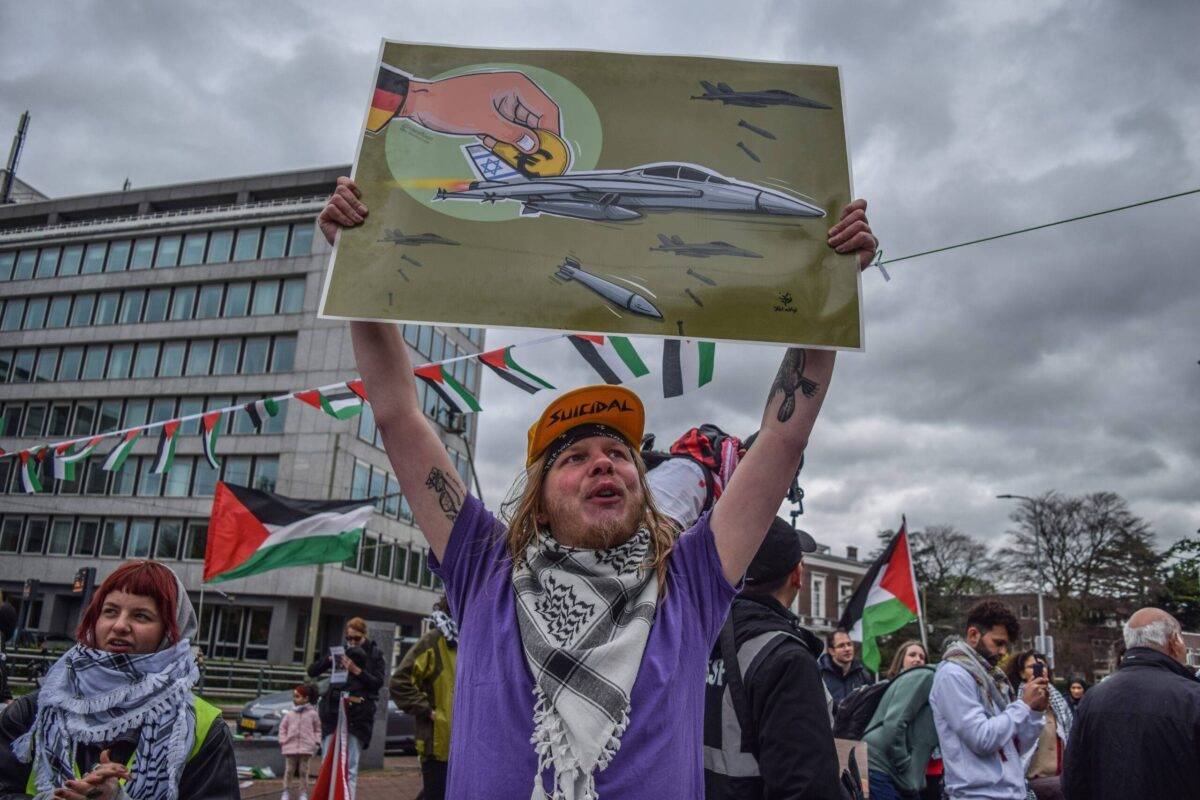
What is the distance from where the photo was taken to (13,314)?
4766 centimetres

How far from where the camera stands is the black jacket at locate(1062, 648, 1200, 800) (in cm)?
378

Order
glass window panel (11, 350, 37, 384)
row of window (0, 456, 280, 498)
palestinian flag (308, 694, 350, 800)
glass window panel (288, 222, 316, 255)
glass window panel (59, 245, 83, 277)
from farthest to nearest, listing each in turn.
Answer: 1. glass window panel (59, 245, 83, 277)
2. glass window panel (11, 350, 37, 384)
3. glass window panel (288, 222, 316, 255)
4. row of window (0, 456, 280, 498)
5. palestinian flag (308, 694, 350, 800)

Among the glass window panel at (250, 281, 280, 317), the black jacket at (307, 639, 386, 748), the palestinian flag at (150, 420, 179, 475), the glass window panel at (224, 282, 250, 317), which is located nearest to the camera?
the black jacket at (307, 639, 386, 748)

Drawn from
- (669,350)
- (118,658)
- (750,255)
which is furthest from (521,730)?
(669,350)

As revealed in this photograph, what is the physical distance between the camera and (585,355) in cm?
595

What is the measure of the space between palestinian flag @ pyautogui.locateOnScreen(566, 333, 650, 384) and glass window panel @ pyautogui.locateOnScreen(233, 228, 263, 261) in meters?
40.5

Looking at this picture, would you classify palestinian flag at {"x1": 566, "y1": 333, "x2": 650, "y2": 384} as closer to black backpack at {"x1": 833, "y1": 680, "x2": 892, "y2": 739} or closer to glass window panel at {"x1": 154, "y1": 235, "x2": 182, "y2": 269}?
black backpack at {"x1": 833, "y1": 680, "x2": 892, "y2": 739}

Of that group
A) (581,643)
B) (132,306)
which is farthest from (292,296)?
(581,643)

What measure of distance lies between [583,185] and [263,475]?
39.6m

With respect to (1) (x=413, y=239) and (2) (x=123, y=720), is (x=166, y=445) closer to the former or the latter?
(2) (x=123, y=720)

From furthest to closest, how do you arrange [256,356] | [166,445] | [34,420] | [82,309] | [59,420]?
1. [82,309]
2. [34,420]
3. [59,420]
4. [256,356]
5. [166,445]

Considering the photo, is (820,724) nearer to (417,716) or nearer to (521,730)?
(521,730)

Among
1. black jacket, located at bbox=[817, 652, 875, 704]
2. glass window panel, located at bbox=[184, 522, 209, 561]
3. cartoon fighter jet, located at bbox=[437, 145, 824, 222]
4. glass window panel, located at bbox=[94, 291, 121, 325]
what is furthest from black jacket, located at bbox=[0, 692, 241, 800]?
glass window panel, located at bbox=[94, 291, 121, 325]

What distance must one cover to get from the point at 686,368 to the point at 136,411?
44.3 m
